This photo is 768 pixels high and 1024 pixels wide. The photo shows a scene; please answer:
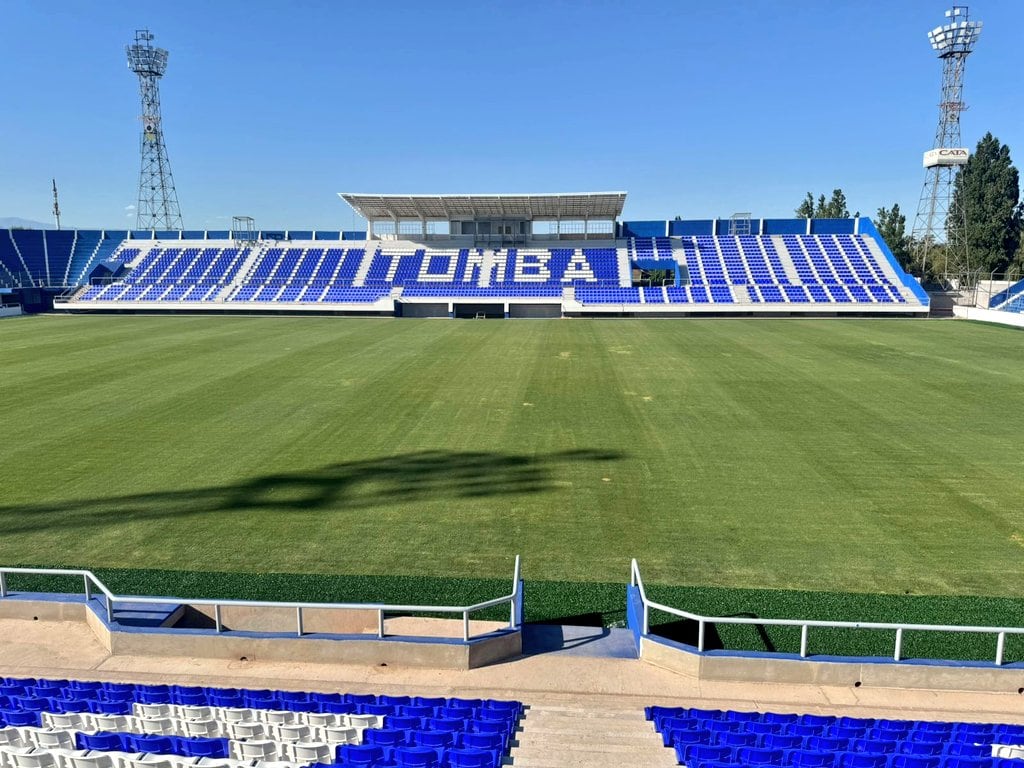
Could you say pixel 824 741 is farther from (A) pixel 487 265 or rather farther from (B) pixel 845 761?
(A) pixel 487 265

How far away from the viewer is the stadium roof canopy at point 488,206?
54878 mm

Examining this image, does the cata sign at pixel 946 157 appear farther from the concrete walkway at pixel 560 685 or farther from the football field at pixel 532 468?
the concrete walkway at pixel 560 685

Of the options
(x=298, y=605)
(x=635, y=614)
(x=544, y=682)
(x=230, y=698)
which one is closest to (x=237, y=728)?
(x=230, y=698)

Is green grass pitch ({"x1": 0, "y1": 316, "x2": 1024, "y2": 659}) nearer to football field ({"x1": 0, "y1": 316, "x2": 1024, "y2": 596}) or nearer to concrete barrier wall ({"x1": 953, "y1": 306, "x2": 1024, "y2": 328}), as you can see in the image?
football field ({"x1": 0, "y1": 316, "x2": 1024, "y2": 596})

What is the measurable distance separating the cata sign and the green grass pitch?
41.0m

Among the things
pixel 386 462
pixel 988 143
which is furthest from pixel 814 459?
pixel 988 143

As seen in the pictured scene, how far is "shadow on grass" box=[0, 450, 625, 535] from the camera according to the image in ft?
38.7

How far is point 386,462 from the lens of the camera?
579 inches

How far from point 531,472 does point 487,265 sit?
47.9m

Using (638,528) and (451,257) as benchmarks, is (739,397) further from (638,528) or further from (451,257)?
(451,257)

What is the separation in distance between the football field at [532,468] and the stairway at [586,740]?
3.24 m

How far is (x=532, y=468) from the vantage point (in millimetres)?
14383

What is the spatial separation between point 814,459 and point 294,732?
12.7 metres

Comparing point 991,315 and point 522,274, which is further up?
point 522,274
